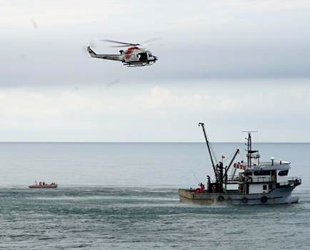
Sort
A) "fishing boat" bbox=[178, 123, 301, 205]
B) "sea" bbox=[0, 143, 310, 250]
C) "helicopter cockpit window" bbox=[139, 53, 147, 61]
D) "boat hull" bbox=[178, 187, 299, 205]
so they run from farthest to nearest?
1. "boat hull" bbox=[178, 187, 299, 205]
2. "fishing boat" bbox=[178, 123, 301, 205]
3. "helicopter cockpit window" bbox=[139, 53, 147, 61]
4. "sea" bbox=[0, 143, 310, 250]

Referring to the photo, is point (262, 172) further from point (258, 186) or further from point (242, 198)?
point (242, 198)

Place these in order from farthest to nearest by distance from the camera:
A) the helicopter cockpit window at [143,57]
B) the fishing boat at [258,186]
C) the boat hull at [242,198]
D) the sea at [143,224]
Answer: the boat hull at [242,198], the fishing boat at [258,186], the helicopter cockpit window at [143,57], the sea at [143,224]

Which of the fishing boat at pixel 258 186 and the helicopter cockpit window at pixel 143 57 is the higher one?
the helicopter cockpit window at pixel 143 57

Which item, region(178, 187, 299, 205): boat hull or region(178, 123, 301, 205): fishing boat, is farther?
region(178, 187, 299, 205): boat hull

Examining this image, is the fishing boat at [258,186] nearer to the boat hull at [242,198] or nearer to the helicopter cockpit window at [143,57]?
the boat hull at [242,198]

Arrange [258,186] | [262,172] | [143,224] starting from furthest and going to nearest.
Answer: [258,186] < [262,172] < [143,224]

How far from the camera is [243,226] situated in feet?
342

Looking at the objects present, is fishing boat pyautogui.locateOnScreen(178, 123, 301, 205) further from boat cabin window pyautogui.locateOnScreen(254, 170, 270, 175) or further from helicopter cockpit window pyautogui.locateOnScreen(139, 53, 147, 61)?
helicopter cockpit window pyautogui.locateOnScreen(139, 53, 147, 61)

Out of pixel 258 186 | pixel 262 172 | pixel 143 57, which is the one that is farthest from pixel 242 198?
pixel 143 57

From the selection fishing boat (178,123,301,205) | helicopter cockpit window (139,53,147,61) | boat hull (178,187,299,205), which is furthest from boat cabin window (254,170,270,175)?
helicopter cockpit window (139,53,147,61)

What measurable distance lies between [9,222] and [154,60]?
85.7 feet

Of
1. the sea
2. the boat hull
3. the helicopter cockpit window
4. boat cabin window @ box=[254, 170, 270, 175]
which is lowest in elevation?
the sea

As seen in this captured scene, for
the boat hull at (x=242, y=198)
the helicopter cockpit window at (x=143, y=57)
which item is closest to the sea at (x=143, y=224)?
the boat hull at (x=242, y=198)

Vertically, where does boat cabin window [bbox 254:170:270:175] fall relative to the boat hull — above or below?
above
